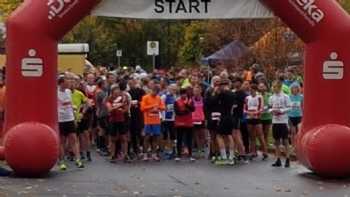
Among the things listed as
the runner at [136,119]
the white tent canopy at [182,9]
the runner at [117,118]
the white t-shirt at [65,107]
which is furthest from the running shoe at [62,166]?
the white tent canopy at [182,9]

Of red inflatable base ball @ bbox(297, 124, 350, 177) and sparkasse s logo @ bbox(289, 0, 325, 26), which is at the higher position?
sparkasse s logo @ bbox(289, 0, 325, 26)

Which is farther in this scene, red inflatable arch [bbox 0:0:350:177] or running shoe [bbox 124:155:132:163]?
running shoe [bbox 124:155:132:163]

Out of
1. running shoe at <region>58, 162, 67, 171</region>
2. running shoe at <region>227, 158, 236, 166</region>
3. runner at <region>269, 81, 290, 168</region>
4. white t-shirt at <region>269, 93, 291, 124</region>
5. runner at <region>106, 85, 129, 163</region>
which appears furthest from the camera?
runner at <region>106, 85, 129, 163</region>

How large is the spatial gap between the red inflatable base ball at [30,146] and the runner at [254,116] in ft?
18.2

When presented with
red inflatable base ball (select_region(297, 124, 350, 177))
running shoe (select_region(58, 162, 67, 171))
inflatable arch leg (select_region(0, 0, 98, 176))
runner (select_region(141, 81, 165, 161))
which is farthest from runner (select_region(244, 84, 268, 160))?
inflatable arch leg (select_region(0, 0, 98, 176))

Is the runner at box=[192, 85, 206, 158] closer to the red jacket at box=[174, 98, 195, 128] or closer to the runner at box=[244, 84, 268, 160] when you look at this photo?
the red jacket at box=[174, 98, 195, 128]

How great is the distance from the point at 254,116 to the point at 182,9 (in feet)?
15.6

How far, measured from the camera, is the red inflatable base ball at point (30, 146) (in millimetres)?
14891

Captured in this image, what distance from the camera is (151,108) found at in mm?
19562

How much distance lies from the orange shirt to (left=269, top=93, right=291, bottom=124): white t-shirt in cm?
263

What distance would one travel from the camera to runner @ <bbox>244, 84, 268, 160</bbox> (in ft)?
62.9

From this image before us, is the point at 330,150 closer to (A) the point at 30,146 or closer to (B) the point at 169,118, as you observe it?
(A) the point at 30,146

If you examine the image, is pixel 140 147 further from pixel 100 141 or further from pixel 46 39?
pixel 46 39

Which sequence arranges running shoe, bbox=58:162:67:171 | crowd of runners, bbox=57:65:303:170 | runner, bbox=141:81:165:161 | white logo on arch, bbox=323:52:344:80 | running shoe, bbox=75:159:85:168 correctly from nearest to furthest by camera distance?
white logo on arch, bbox=323:52:344:80 → running shoe, bbox=58:162:67:171 → running shoe, bbox=75:159:85:168 → crowd of runners, bbox=57:65:303:170 → runner, bbox=141:81:165:161
